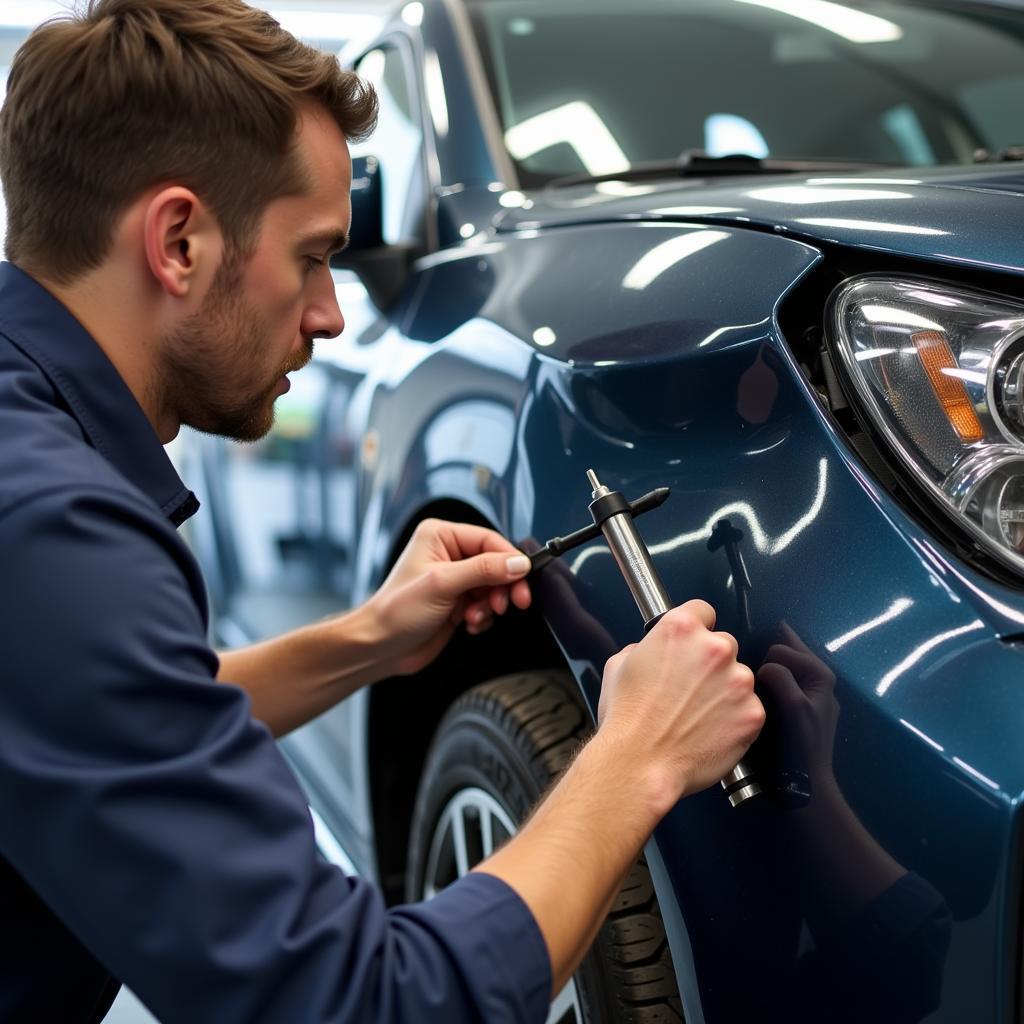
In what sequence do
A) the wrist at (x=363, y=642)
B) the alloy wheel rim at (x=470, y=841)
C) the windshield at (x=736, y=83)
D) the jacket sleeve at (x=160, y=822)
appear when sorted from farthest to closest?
the windshield at (x=736, y=83) < the wrist at (x=363, y=642) < the alloy wheel rim at (x=470, y=841) < the jacket sleeve at (x=160, y=822)

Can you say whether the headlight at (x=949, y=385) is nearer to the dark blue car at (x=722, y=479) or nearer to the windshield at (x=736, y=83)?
the dark blue car at (x=722, y=479)

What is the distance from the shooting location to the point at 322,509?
6.38ft

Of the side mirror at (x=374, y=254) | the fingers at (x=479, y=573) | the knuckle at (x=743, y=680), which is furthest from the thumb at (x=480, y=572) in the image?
the side mirror at (x=374, y=254)

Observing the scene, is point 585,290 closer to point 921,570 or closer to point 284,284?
point 284,284

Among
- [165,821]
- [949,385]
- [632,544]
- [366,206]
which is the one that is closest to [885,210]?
[949,385]

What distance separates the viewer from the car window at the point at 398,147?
1.83 metres

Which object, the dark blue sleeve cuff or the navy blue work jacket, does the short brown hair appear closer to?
the navy blue work jacket

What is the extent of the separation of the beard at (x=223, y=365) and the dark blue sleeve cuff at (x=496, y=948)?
0.46 m

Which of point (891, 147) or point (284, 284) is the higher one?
point (891, 147)

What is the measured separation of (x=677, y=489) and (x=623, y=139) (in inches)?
33.7

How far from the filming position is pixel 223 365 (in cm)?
107

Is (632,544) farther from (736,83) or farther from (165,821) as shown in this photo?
(736,83)

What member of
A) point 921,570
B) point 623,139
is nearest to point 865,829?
point 921,570

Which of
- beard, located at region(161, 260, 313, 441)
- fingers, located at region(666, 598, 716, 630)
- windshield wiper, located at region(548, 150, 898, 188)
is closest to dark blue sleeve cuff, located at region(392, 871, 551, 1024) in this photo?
fingers, located at region(666, 598, 716, 630)
